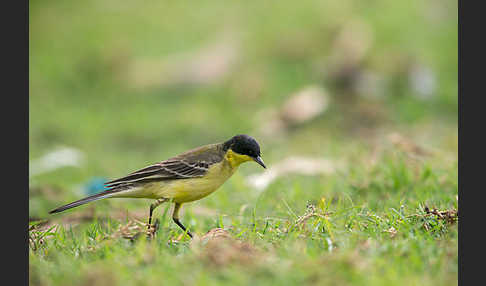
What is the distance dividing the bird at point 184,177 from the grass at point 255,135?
0.33m

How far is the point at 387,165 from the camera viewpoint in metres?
6.84

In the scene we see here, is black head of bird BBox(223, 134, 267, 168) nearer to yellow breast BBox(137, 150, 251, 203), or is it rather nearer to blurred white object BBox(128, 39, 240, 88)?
yellow breast BBox(137, 150, 251, 203)

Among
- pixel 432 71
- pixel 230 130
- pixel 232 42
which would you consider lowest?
pixel 230 130

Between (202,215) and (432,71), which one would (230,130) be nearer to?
(432,71)

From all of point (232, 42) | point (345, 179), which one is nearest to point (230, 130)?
point (232, 42)

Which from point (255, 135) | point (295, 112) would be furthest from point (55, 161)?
point (295, 112)

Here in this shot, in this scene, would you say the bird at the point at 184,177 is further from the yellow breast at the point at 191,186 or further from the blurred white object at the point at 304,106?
the blurred white object at the point at 304,106

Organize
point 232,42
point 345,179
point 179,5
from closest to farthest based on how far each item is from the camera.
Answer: point 345,179 < point 232,42 < point 179,5

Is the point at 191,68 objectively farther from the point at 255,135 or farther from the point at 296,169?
the point at 296,169

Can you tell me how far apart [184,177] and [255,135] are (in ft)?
19.6

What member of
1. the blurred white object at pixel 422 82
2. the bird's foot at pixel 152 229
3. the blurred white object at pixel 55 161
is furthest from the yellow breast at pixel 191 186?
the blurred white object at pixel 422 82

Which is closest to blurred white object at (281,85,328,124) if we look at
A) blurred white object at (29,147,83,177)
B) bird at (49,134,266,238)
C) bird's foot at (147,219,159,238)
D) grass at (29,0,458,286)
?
grass at (29,0,458,286)

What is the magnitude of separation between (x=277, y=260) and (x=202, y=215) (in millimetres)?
2825

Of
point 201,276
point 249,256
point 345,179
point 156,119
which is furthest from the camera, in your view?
point 156,119
